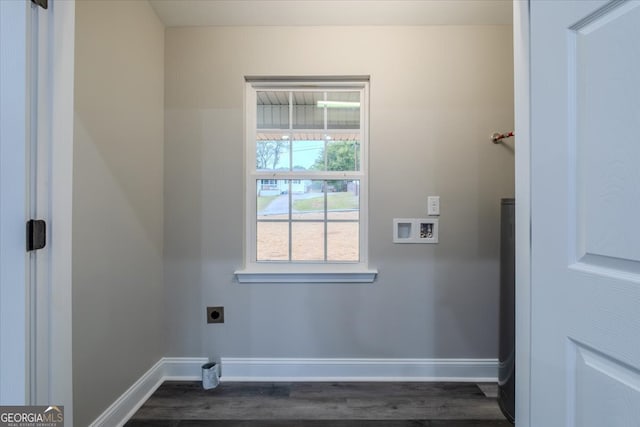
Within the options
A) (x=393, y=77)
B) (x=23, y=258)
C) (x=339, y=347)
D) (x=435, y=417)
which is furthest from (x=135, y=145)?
(x=435, y=417)

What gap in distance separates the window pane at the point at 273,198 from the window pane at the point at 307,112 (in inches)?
17.4

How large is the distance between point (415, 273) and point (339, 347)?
74cm

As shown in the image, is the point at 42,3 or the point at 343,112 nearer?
the point at 42,3

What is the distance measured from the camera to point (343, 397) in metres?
1.76

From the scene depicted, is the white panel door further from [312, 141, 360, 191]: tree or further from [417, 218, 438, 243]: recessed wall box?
[312, 141, 360, 191]: tree

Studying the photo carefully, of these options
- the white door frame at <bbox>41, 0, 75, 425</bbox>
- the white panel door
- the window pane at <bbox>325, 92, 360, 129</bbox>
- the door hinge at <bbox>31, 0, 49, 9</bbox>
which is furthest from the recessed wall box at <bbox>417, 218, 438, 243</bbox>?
the door hinge at <bbox>31, 0, 49, 9</bbox>

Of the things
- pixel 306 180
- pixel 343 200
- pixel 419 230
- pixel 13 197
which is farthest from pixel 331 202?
pixel 13 197

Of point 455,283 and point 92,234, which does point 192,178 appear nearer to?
point 92,234

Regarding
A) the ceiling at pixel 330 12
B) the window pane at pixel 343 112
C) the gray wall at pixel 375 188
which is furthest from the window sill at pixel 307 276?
the ceiling at pixel 330 12

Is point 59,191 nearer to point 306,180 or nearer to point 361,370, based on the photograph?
point 306,180

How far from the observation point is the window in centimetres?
204

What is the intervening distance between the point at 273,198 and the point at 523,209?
4.97ft

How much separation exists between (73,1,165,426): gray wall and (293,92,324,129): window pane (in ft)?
3.02

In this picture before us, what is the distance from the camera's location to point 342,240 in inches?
81.0
